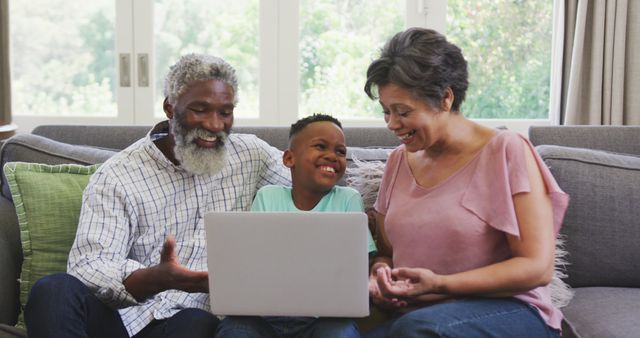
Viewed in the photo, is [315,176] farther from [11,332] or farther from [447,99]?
[11,332]

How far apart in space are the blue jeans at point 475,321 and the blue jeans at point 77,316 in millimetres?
440

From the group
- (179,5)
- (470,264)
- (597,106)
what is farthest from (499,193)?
(179,5)

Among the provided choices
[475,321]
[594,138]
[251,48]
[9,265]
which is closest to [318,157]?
[475,321]

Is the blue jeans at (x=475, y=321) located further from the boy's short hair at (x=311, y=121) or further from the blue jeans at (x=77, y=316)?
the boy's short hair at (x=311, y=121)

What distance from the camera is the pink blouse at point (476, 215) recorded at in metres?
1.70

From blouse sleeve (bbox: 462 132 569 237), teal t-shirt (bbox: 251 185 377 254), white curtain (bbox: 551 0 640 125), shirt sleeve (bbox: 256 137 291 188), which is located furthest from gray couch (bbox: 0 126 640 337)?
white curtain (bbox: 551 0 640 125)

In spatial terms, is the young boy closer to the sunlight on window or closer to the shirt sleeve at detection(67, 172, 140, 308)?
the shirt sleeve at detection(67, 172, 140, 308)

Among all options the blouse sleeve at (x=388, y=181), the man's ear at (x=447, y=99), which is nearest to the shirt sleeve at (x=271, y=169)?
the blouse sleeve at (x=388, y=181)

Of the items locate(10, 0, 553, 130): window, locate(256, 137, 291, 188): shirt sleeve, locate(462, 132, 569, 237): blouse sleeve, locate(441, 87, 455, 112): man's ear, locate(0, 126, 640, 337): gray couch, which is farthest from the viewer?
locate(10, 0, 553, 130): window

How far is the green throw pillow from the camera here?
81.7 inches

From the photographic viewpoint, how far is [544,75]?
400cm

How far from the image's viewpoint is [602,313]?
198 centimetres

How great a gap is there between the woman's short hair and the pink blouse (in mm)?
158

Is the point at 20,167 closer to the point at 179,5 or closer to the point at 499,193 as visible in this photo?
the point at 499,193
